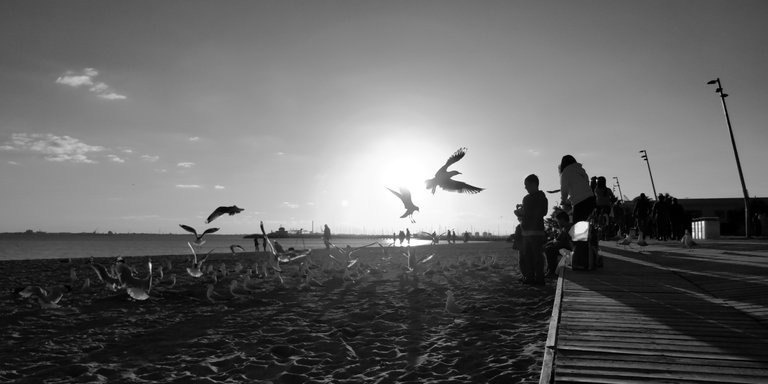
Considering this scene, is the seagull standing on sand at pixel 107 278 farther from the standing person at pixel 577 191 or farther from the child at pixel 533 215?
the standing person at pixel 577 191

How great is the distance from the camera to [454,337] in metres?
6.65

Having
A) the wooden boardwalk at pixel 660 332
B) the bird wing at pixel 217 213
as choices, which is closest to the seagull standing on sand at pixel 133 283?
the bird wing at pixel 217 213

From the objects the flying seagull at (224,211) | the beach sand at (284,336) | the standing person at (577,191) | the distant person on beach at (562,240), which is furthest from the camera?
the distant person on beach at (562,240)

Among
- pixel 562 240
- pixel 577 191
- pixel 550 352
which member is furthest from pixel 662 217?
pixel 550 352

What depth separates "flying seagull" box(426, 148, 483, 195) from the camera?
336 inches

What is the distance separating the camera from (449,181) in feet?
30.3

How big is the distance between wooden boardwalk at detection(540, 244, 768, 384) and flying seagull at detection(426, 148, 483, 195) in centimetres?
275

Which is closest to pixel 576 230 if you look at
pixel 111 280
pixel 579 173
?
pixel 579 173

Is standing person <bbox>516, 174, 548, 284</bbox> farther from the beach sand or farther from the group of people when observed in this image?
the beach sand

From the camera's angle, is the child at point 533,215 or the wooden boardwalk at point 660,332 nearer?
the wooden boardwalk at point 660,332

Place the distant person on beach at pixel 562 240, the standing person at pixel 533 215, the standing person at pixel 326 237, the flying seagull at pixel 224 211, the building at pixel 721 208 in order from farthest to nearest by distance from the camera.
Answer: the building at pixel 721 208, the standing person at pixel 326 237, the distant person on beach at pixel 562 240, the standing person at pixel 533 215, the flying seagull at pixel 224 211

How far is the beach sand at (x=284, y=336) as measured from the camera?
17.5 feet

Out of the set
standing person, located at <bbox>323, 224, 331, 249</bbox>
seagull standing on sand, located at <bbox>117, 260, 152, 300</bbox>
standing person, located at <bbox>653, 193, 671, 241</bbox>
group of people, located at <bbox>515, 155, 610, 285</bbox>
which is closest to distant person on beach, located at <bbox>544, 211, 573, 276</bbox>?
group of people, located at <bbox>515, 155, 610, 285</bbox>

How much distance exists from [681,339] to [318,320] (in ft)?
18.5
